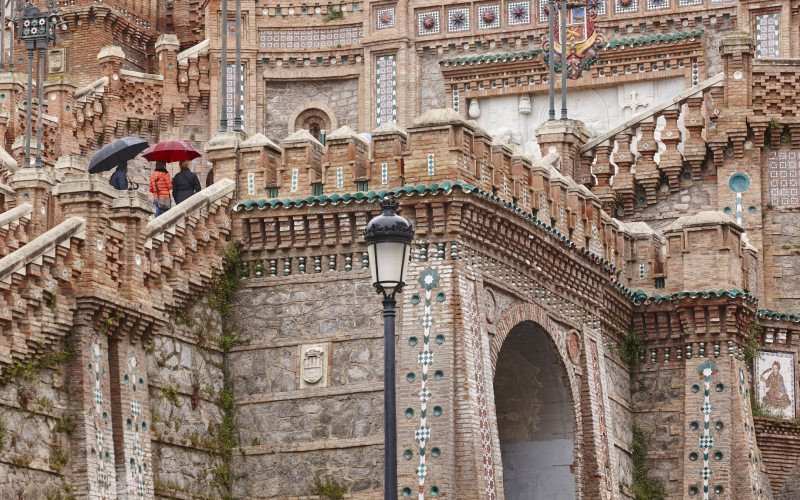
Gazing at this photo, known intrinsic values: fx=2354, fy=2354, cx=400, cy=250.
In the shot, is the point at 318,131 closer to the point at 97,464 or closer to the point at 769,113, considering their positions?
the point at 769,113

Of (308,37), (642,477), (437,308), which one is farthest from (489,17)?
(437,308)

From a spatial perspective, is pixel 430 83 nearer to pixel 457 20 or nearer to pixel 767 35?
pixel 457 20

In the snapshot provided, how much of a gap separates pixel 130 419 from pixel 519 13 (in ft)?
71.8

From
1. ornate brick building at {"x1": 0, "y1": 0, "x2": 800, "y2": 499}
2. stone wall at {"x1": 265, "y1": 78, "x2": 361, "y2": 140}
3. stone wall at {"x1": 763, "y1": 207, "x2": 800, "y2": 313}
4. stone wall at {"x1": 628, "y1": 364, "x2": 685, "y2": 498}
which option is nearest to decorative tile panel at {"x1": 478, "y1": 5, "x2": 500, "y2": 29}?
stone wall at {"x1": 265, "y1": 78, "x2": 361, "y2": 140}

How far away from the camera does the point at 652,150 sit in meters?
39.7

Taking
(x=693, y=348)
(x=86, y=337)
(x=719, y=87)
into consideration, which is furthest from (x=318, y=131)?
(x=86, y=337)

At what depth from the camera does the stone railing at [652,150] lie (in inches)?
1556

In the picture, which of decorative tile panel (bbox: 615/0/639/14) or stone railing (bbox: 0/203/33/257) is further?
decorative tile panel (bbox: 615/0/639/14)

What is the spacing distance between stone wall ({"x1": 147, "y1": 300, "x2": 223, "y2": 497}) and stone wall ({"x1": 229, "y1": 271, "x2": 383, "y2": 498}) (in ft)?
1.48

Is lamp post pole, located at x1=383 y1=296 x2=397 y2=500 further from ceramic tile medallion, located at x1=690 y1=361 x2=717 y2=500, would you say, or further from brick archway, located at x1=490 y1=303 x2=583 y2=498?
ceramic tile medallion, located at x1=690 y1=361 x2=717 y2=500

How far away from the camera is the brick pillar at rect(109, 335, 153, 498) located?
2745 centimetres

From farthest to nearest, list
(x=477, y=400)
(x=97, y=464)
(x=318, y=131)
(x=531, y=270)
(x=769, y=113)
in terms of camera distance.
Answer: (x=318, y=131)
(x=769, y=113)
(x=531, y=270)
(x=477, y=400)
(x=97, y=464)

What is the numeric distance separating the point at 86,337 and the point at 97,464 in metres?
1.46

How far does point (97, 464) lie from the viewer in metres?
26.9
